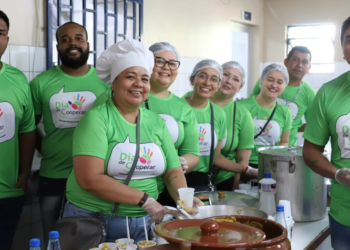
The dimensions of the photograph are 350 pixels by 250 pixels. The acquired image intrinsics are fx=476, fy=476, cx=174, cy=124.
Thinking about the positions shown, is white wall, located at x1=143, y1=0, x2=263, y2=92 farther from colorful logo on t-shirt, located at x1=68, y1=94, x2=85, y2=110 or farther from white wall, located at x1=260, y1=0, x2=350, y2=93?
colorful logo on t-shirt, located at x1=68, y1=94, x2=85, y2=110

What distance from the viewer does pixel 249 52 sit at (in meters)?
7.27

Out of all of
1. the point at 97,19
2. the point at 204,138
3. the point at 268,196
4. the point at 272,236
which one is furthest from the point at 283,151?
the point at 97,19

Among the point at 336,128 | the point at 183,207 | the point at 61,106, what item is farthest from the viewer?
the point at 61,106

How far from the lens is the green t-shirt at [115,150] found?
205 cm

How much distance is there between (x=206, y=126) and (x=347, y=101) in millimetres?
1161

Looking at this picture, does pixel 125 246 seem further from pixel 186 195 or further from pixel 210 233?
pixel 210 233

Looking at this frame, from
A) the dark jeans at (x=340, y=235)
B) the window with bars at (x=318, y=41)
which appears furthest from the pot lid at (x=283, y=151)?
the window with bars at (x=318, y=41)

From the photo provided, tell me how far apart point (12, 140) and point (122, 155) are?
0.82 m

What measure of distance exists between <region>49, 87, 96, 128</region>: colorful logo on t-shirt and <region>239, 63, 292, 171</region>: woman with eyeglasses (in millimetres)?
1438

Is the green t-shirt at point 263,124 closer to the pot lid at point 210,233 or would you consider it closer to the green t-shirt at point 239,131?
the green t-shirt at point 239,131

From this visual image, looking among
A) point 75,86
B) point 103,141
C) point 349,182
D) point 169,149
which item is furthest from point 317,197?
point 75,86

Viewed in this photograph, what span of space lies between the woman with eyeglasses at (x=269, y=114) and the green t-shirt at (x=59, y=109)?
1377 millimetres

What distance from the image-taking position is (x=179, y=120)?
9.11 feet

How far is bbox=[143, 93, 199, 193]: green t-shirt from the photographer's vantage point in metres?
2.74
